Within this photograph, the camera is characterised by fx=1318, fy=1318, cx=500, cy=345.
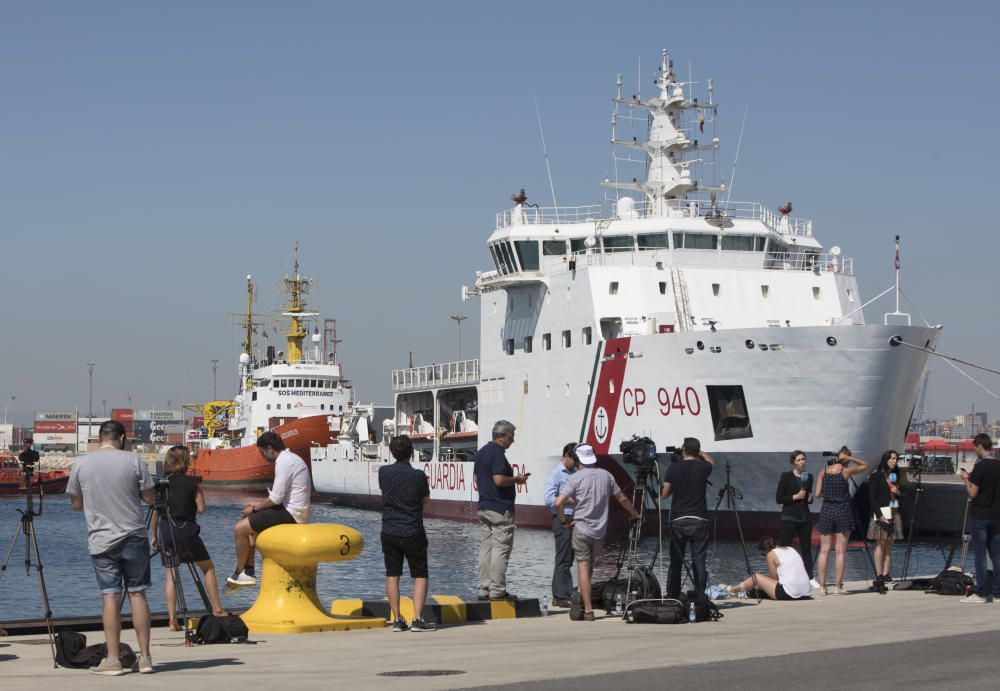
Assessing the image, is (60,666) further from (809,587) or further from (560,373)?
(560,373)

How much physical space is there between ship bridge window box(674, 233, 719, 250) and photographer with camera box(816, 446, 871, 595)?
16919mm

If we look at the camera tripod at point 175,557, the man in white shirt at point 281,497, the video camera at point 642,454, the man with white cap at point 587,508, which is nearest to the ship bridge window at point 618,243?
the video camera at point 642,454

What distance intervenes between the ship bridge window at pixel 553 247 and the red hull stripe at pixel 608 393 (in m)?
4.07

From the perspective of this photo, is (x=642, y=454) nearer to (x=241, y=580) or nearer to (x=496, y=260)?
(x=241, y=580)

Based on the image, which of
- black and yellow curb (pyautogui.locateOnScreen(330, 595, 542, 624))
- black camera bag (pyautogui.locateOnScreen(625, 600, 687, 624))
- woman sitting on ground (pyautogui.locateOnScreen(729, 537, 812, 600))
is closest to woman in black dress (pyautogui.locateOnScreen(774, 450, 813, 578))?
woman sitting on ground (pyautogui.locateOnScreen(729, 537, 812, 600))

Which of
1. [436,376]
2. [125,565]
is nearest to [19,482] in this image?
[436,376]

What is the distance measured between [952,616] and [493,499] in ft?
13.0

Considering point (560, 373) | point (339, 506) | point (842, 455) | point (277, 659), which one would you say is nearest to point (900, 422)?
point (560, 373)

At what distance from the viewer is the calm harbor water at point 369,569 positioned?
1955cm

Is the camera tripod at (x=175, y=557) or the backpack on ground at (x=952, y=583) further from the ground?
the camera tripod at (x=175, y=557)

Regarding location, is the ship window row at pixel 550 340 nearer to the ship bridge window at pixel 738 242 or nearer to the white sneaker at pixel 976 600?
the ship bridge window at pixel 738 242

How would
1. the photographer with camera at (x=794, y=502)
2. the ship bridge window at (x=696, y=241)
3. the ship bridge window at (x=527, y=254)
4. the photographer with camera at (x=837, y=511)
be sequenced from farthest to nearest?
the ship bridge window at (x=527, y=254) → the ship bridge window at (x=696, y=241) → the photographer with camera at (x=837, y=511) → the photographer with camera at (x=794, y=502)

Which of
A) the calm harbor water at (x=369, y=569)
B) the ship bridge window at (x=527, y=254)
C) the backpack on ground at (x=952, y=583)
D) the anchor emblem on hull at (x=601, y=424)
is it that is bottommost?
the calm harbor water at (x=369, y=569)

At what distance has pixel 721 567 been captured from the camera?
23.0m
